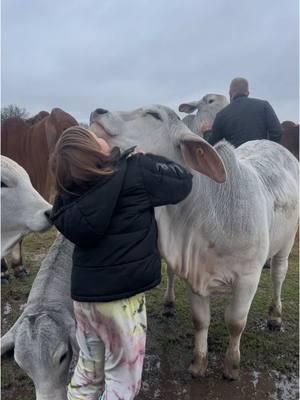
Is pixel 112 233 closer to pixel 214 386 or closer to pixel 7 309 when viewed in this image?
pixel 214 386

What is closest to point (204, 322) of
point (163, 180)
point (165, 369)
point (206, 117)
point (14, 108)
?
point (165, 369)

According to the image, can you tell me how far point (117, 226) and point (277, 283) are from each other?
8.45 feet

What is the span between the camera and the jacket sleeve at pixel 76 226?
2.14m

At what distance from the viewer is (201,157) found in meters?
2.69

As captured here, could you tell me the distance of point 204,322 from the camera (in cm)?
348

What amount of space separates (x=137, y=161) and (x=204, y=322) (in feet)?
5.61

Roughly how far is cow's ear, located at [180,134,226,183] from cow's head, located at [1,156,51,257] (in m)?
0.91

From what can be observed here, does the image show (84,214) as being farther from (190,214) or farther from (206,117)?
(206,117)

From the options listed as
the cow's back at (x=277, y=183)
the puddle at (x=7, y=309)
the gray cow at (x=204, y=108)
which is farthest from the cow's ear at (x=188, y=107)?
the puddle at (x=7, y=309)

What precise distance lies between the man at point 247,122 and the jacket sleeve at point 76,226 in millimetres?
3192

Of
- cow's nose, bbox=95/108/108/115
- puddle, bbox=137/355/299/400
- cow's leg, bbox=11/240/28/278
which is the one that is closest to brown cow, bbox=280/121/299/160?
cow's leg, bbox=11/240/28/278

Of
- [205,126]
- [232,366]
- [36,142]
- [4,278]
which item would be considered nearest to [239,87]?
[205,126]

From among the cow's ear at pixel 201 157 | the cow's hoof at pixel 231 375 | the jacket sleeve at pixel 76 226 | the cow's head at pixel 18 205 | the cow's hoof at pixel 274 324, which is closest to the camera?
the jacket sleeve at pixel 76 226

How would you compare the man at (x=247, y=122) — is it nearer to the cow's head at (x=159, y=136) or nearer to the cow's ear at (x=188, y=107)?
the cow's ear at (x=188, y=107)
